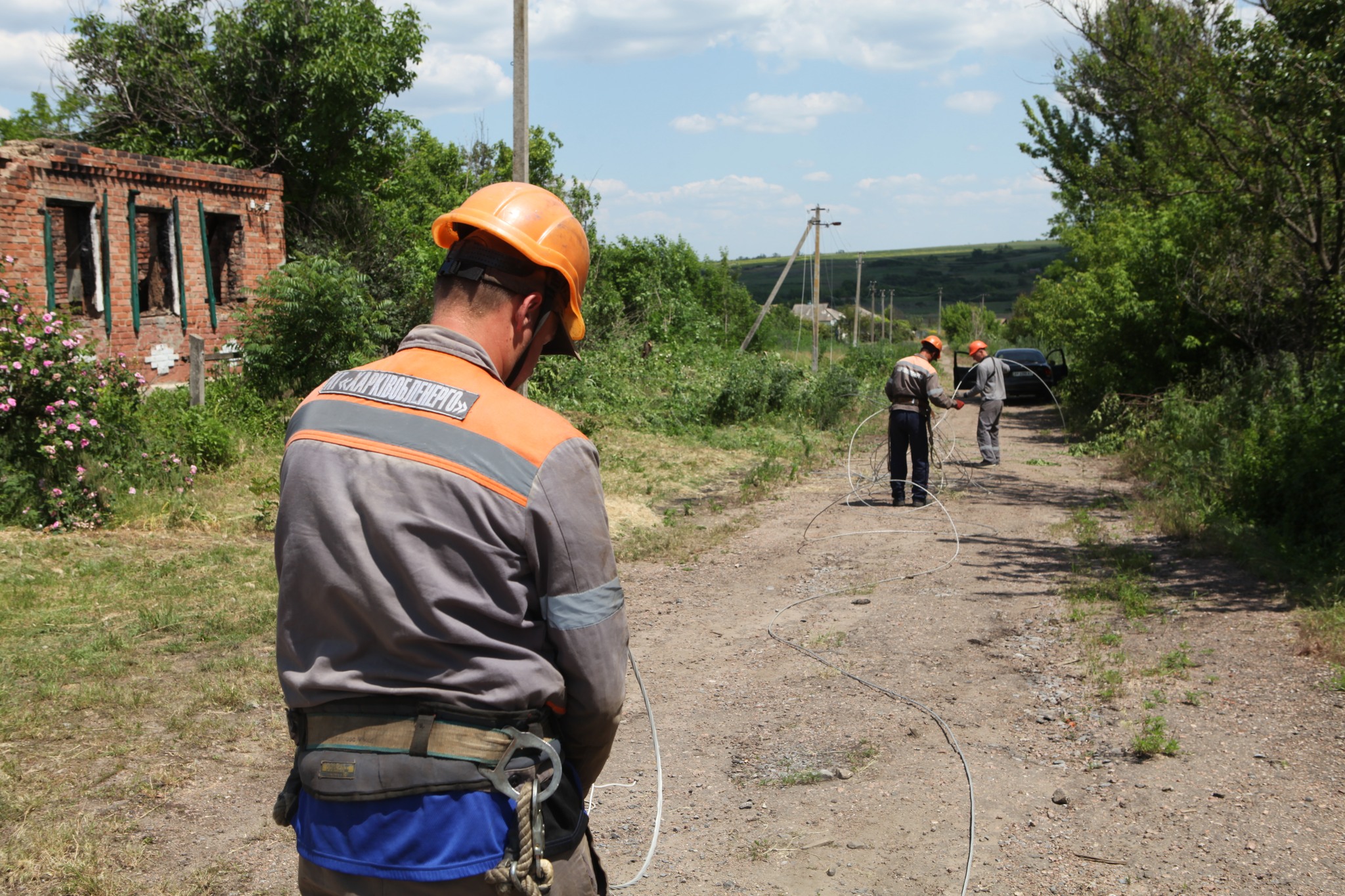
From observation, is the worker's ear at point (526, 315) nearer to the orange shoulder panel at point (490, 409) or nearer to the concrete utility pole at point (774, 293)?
the orange shoulder panel at point (490, 409)

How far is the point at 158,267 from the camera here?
15703 millimetres

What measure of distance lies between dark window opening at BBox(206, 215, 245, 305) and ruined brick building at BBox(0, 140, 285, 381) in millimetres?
16

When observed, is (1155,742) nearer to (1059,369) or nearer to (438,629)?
(438,629)

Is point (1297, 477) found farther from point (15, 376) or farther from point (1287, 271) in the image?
point (15, 376)

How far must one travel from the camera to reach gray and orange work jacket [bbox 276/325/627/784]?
1795mm

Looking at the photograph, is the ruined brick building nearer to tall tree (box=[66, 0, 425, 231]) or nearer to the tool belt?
tall tree (box=[66, 0, 425, 231])

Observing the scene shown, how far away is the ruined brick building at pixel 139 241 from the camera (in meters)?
13.3

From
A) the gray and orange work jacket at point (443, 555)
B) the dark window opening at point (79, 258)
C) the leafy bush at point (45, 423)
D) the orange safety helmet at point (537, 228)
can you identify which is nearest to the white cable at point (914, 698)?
the gray and orange work jacket at point (443, 555)

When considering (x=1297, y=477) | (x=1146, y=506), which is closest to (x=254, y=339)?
(x=1146, y=506)

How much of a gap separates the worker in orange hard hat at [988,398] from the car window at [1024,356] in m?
12.1

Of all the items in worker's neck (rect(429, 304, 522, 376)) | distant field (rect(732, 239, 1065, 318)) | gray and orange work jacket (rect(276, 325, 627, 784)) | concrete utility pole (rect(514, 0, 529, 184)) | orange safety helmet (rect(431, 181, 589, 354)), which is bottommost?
gray and orange work jacket (rect(276, 325, 627, 784))

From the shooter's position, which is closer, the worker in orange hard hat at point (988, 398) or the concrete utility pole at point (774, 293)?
the worker in orange hard hat at point (988, 398)

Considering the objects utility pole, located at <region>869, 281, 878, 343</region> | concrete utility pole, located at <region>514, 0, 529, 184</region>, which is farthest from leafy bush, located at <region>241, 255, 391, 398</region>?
Result: utility pole, located at <region>869, 281, 878, 343</region>

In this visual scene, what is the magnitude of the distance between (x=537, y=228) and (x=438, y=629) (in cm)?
84
